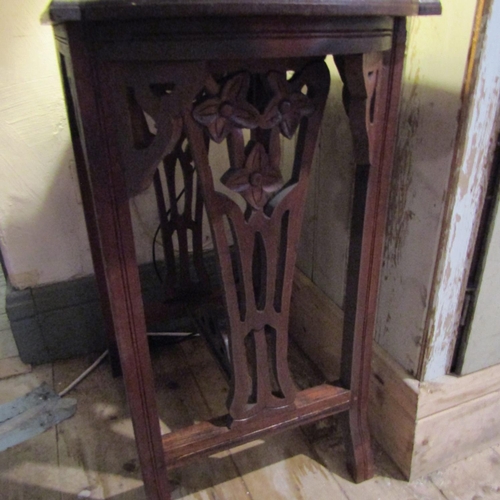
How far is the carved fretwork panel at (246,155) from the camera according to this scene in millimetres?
583

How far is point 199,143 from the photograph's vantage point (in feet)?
2.05

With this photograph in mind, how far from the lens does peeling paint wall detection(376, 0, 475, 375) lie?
2.29 feet

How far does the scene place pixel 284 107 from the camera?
639 mm

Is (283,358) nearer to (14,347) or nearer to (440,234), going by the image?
(440,234)

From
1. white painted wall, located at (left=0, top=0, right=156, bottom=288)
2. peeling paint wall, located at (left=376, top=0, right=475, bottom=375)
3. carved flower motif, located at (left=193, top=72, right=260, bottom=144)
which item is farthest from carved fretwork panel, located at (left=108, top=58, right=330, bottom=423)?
white painted wall, located at (left=0, top=0, right=156, bottom=288)

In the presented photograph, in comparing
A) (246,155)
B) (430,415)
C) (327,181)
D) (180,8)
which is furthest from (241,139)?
(430,415)

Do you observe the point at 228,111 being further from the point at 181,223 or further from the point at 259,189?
the point at 181,223

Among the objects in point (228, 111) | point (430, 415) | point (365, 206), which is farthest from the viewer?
point (430, 415)

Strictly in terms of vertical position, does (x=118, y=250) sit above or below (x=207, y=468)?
above

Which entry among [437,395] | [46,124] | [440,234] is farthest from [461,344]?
[46,124]

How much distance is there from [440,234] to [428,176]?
0.09 meters

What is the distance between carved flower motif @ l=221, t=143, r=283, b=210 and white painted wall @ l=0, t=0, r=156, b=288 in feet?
2.04

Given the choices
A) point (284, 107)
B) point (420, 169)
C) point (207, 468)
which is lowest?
point (207, 468)

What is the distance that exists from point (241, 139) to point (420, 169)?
1.05ft
